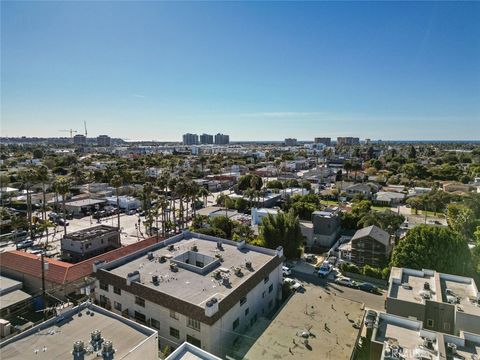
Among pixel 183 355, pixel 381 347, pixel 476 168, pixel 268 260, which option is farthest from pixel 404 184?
pixel 183 355

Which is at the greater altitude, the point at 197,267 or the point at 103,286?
the point at 197,267

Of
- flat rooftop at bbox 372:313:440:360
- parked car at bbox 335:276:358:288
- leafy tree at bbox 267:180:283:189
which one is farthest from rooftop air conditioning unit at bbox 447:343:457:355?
leafy tree at bbox 267:180:283:189

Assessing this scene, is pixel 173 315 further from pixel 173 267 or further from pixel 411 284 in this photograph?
pixel 411 284

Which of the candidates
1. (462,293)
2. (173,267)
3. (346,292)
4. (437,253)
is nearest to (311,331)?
(173,267)

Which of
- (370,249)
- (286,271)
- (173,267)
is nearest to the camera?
(173,267)

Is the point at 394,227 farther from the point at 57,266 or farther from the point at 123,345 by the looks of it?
the point at 57,266

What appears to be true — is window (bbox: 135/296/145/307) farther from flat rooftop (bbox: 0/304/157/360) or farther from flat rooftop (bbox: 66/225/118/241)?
flat rooftop (bbox: 66/225/118/241)
